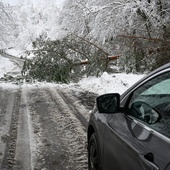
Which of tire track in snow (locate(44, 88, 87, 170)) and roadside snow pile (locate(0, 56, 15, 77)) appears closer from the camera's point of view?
tire track in snow (locate(44, 88, 87, 170))

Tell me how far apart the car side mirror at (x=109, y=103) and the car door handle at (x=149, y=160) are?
2.27 ft

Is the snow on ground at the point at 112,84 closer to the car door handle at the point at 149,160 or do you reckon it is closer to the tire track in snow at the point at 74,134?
the tire track in snow at the point at 74,134

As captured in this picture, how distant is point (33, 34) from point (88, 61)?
66.9 metres

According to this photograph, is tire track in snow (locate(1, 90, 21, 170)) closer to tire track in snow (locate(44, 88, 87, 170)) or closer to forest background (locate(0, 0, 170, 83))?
tire track in snow (locate(44, 88, 87, 170))

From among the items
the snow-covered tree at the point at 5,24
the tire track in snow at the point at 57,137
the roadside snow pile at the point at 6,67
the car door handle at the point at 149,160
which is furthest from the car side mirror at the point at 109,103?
the snow-covered tree at the point at 5,24

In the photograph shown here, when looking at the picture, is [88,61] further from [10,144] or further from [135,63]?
[10,144]

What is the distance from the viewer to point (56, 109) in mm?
7832

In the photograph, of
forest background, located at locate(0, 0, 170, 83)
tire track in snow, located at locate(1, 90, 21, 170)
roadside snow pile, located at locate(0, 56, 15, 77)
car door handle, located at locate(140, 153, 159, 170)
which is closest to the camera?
car door handle, located at locate(140, 153, 159, 170)

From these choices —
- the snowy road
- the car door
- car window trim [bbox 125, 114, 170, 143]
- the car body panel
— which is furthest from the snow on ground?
car window trim [bbox 125, 114, 170, 143]

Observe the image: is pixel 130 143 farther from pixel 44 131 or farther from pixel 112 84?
pixel 112 84

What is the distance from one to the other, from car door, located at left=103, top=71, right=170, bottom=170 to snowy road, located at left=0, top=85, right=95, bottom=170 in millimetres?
1780

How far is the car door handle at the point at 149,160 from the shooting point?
166 centimetres

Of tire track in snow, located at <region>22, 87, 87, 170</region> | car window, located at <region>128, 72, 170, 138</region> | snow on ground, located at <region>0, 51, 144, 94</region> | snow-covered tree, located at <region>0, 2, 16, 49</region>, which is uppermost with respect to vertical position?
snow-covered tree, located at <region>0, 2, 16, 49</region>

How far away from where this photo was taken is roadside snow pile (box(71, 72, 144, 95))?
10.0 m
